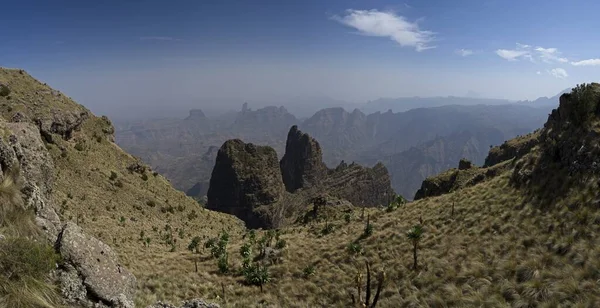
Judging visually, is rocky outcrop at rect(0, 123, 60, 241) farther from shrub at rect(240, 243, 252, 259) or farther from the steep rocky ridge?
the steep rocky ridge

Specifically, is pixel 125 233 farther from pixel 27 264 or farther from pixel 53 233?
pixel 27 264

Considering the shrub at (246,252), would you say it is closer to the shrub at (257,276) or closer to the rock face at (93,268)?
the shrub at (257,276)

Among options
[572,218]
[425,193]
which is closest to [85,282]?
[572,218]

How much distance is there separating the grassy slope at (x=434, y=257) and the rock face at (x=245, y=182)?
97.6 metres

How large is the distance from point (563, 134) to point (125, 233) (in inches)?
1730

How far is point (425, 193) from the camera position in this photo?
7494 cm

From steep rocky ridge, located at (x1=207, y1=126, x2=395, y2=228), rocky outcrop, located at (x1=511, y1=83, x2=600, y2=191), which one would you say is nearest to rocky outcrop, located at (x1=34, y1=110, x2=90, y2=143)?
rocky outcrop, located at (x1=511, y1=83, x2=600, y2=191)

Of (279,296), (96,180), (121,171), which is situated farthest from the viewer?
(121,171)

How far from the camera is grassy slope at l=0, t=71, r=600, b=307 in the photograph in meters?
16.9

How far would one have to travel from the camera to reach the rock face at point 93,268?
31.4 feet

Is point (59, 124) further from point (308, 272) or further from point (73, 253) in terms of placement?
point (73, 253)

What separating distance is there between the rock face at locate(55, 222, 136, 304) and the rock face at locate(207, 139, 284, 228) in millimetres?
123196

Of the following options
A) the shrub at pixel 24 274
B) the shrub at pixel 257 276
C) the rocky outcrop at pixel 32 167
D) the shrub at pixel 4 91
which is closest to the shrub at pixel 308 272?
the shrub at pixel 257 276

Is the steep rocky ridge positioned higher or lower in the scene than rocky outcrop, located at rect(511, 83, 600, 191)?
lower
